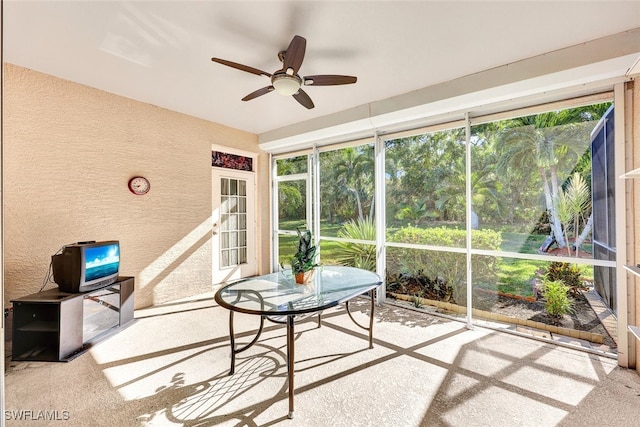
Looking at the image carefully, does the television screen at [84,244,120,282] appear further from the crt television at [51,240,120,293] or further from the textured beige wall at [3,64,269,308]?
the textured beige wall at [3,64,269,308]

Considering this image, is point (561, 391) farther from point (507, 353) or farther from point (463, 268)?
point (463, 268)

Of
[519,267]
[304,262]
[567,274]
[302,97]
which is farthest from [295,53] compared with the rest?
[567,274]

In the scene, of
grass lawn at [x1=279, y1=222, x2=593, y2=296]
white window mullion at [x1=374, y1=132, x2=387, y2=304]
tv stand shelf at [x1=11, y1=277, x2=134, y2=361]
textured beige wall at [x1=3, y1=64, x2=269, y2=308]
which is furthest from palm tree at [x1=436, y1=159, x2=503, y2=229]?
tv stand shelf at [x1=11, y1=277, x2=134, y2=361]

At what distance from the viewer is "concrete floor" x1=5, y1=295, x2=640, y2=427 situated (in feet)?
6.07

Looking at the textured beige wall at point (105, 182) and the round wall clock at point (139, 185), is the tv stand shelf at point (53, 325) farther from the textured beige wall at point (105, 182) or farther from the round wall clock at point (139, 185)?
the round wall clock at point (139, 185)

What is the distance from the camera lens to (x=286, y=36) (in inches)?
88.7

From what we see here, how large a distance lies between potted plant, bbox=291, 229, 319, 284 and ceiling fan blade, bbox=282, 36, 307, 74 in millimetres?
1366

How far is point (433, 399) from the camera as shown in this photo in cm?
201

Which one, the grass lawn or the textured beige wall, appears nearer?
the textured beige wall

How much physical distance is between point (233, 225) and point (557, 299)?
4509 millimetres

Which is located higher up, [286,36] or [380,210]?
[286,36]

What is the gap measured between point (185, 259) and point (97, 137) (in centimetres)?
186

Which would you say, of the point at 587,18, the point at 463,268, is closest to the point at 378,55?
the point at 587,18

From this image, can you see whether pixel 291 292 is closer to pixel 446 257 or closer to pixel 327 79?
pixel 327 79
